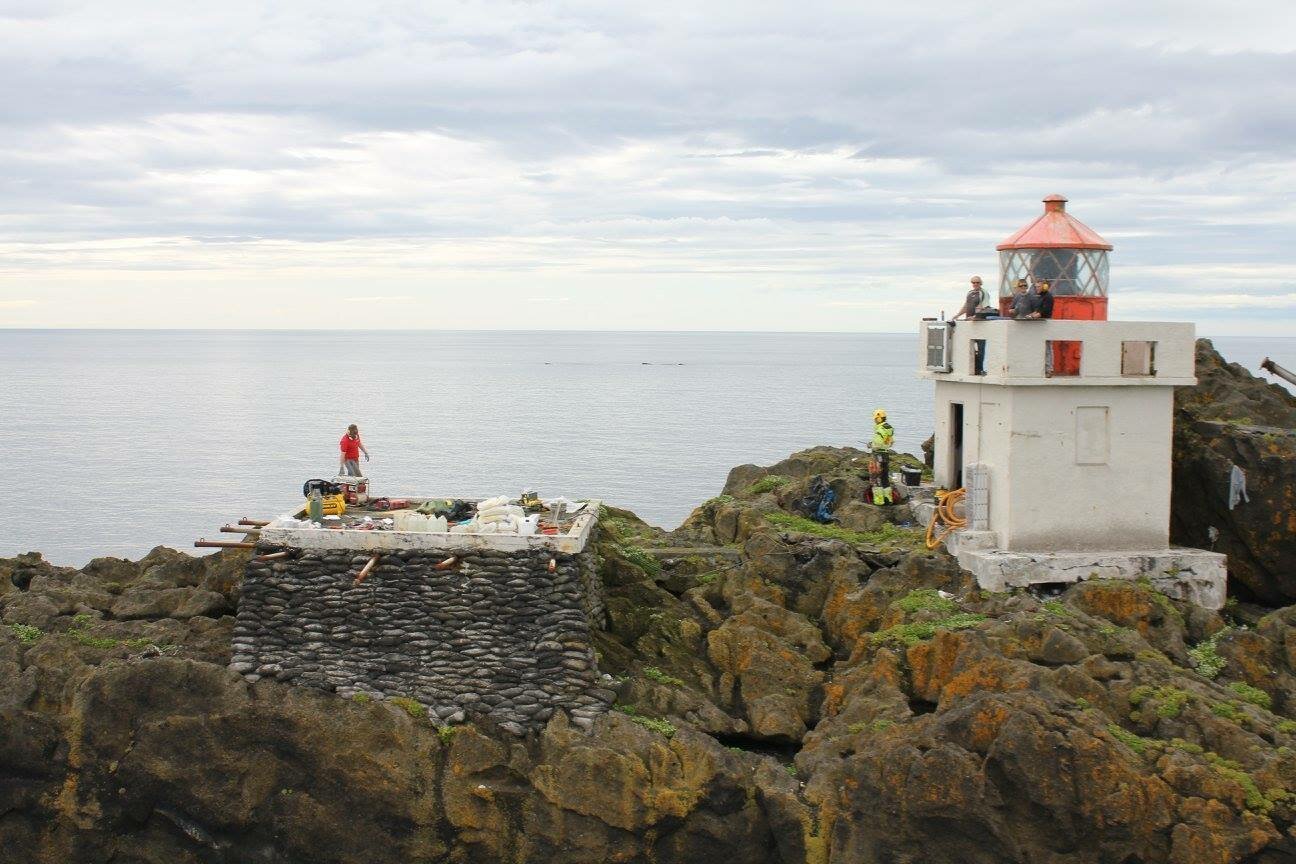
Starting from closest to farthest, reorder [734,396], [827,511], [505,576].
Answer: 1. [505,576]
2. [827,511]
3. [734,396]

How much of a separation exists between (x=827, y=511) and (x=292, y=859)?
39.4ft

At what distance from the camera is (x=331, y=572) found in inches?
818

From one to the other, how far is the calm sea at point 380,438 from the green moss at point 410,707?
1069 inches

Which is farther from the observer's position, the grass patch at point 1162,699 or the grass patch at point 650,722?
the grass patch at point 650,722

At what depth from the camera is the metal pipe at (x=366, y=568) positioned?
20.3 metres

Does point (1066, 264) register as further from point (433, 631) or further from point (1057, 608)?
point (433, 631)

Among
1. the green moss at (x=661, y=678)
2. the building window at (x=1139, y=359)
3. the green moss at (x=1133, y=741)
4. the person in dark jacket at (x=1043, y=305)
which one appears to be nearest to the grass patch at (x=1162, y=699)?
the green moss at (x=1133, y=741)

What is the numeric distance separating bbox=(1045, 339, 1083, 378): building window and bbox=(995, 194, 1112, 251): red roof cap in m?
A: 2.01

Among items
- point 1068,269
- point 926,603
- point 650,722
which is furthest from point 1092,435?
point 650,722

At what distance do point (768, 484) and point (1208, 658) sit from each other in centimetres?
1119

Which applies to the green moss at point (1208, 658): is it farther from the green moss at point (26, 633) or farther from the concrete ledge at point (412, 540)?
the green moss at point (26, 633)

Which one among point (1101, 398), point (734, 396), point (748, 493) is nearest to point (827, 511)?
point (748, 493)

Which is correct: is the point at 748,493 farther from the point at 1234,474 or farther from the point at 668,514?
the point at 668,514

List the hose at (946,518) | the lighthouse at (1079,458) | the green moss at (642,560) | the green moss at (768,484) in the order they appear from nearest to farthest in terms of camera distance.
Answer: the lighthouse at (1079,458)
the hose at (946,518)
the green moss at (642,560)
the green moss at (768,484)
